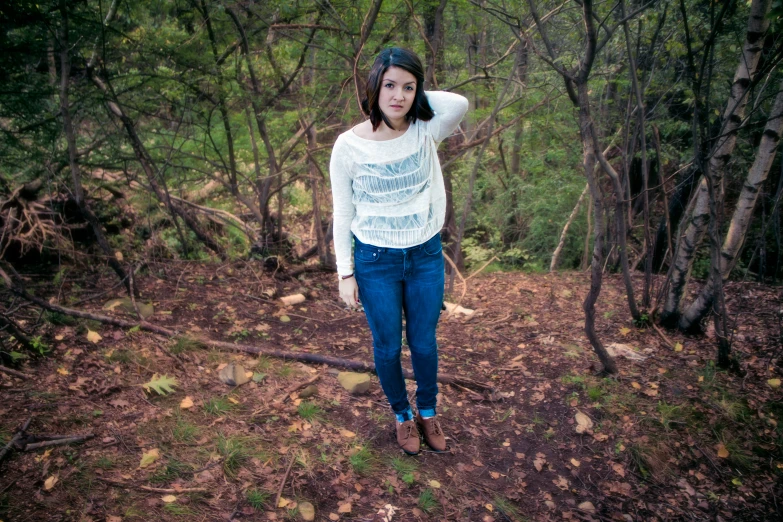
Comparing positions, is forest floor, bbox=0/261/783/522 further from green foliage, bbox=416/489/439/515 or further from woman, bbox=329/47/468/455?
woman, bbox=329/47/468/455

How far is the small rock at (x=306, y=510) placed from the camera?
2162 mm

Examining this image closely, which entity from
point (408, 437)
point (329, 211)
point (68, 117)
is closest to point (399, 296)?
point (408, 437)

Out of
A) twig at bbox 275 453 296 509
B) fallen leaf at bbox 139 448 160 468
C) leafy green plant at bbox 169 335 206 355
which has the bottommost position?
twig at bbox 275 453 296 509

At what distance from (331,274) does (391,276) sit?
368cm

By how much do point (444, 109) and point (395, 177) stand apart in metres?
0.39

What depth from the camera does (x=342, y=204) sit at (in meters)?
2.22

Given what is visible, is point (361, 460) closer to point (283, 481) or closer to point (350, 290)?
point (283, 481)

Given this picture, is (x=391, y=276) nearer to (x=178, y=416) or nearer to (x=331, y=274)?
(x=178, y=416)

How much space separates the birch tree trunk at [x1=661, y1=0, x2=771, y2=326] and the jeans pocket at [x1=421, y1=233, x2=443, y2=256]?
1.80 meters

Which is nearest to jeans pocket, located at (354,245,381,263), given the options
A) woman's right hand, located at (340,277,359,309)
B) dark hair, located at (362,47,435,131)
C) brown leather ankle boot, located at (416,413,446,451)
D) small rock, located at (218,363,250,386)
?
woman's right hand, located at (340,277,359,309)

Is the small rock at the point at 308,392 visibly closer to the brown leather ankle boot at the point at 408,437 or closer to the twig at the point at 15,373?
the brown leather ankle boot at the point at 408,437

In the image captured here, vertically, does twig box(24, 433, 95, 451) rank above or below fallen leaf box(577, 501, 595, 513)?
above

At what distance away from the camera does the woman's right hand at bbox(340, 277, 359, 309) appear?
226cm

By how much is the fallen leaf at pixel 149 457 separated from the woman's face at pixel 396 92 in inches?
80.8
